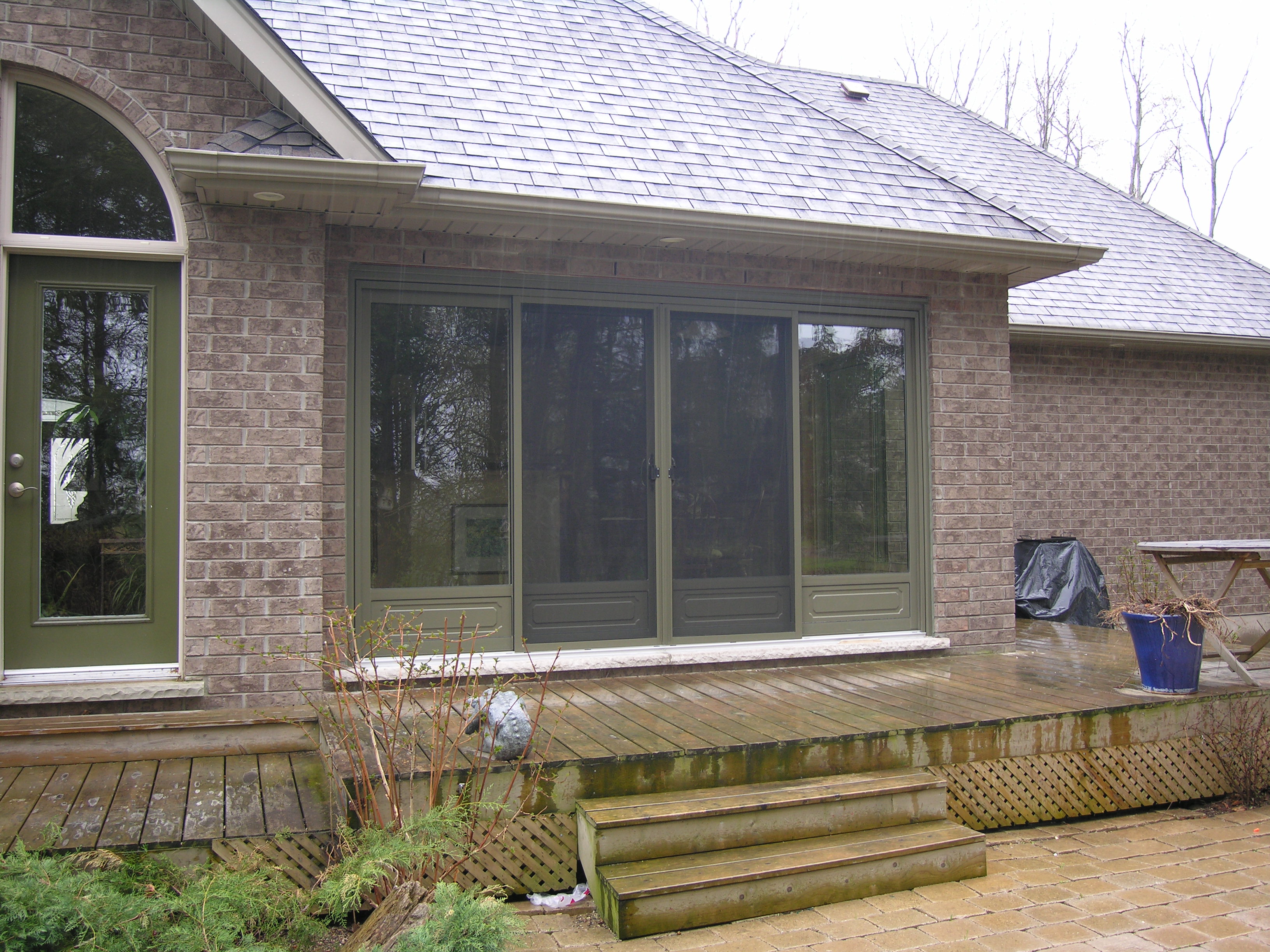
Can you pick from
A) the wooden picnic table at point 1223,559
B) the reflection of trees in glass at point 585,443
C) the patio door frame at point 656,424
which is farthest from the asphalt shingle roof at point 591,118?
the wooden picnic table at point 1223,559

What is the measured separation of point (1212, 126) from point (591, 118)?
69.3ft

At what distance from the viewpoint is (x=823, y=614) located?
6.16 meters

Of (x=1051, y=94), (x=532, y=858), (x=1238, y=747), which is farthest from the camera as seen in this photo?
(x=1051, y=94)

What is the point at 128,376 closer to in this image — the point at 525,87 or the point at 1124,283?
the point at 525,87

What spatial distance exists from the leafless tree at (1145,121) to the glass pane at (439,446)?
21068mm

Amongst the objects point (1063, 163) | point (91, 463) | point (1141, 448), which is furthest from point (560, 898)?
point (1063, 163)

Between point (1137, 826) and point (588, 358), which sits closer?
point (1137, 826)

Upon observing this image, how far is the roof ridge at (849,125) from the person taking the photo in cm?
635

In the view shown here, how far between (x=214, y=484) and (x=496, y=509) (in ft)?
5.09

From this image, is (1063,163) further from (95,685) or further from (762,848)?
(95,685)

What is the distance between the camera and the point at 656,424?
231 inches

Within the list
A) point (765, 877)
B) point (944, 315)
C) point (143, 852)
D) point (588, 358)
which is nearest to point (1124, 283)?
point (944, 315)

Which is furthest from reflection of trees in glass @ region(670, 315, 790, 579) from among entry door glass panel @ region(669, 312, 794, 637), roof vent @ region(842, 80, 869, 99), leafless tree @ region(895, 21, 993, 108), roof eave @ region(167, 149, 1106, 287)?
leafless tree @ region(895, 21, 993, 108)

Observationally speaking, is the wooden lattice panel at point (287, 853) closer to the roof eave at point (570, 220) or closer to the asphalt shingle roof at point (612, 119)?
Result: the roof eave at point (570, 220)
